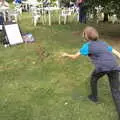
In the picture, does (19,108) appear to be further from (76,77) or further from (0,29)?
(0,29)

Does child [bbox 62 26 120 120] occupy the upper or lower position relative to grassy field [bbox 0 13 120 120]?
upper

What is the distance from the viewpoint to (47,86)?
7.21m

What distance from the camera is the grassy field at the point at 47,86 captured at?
5.86m

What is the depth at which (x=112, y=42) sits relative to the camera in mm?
11938

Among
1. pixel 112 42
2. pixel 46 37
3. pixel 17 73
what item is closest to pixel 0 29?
pixel 46 37

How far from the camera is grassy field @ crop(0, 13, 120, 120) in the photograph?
19.2 feet

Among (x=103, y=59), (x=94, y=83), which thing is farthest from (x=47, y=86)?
(x=103, y=59)

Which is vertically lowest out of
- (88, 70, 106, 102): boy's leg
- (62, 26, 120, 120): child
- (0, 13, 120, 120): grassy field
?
(0, 13, 120, 120): grassy field

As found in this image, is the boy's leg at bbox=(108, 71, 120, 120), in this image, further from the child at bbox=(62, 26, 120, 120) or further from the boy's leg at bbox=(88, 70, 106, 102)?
the boy's leg at bbox=(88, 70, 106, 102)

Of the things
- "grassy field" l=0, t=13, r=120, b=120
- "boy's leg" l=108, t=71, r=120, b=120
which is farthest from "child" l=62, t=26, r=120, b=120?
"grassy field" l=0, t=13, r=120, b=120

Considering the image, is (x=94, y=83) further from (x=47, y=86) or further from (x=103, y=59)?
(x=47, y=86)

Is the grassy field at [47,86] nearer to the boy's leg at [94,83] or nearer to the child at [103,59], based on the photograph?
the boy's leg at [94,83]

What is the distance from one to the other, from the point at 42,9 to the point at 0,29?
17.6 feet

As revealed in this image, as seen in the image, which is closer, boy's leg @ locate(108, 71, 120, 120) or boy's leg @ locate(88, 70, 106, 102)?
boy's leg @ locate(108, 71, 120, 120)
